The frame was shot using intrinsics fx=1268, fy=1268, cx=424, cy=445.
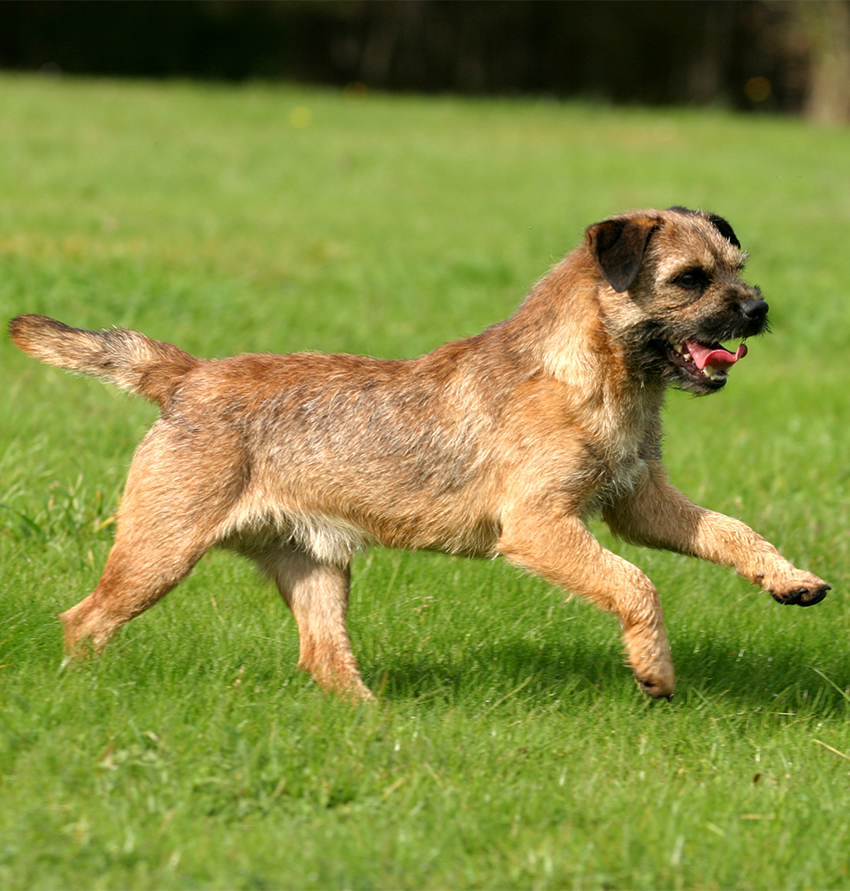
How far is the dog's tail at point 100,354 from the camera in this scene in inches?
206

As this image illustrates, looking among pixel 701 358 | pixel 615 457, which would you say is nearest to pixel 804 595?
pixel 615 457

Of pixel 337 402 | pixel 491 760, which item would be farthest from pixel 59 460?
pixel 491 760

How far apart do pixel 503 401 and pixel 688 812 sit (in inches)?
72.5

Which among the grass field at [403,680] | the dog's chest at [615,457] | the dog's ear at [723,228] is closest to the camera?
the grass field at [403,680]

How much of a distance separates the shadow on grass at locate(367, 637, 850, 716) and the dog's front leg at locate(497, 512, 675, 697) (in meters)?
0.38

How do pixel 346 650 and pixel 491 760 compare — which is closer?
pixel 491 760

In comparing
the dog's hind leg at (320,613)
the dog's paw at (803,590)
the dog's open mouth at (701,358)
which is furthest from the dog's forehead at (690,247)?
the dog's hind leg at (320,613)

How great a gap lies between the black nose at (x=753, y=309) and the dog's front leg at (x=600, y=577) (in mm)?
1069

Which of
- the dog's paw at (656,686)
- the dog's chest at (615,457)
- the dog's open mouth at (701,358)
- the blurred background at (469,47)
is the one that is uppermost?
the blurred background at (469,47)

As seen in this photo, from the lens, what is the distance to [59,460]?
7172mm

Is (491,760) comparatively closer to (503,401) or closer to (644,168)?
(503,401)

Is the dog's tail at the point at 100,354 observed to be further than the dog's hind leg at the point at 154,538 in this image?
Yes

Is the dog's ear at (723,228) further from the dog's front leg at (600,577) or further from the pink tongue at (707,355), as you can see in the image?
the dog's front leg at (600,577)

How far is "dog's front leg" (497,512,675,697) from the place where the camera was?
4777 millimetres
